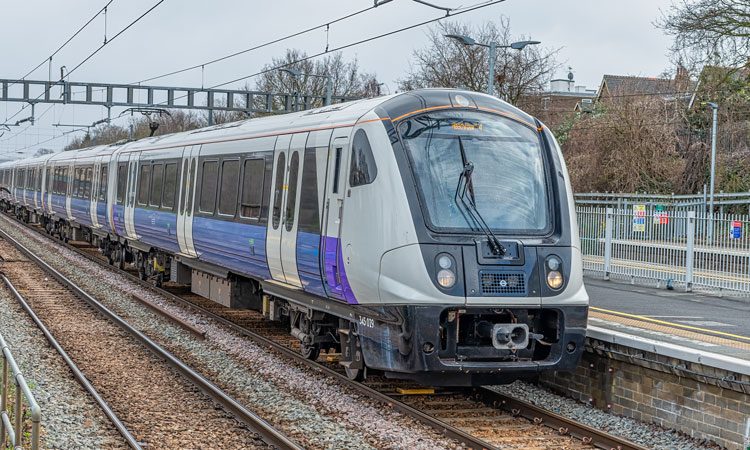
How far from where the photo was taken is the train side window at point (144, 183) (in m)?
18.8

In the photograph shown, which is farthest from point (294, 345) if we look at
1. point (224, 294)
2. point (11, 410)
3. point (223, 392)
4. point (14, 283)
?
point (14, 283)

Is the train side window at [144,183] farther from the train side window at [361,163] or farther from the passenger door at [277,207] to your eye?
the train side window at [361,163]

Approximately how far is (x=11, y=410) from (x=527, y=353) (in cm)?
466

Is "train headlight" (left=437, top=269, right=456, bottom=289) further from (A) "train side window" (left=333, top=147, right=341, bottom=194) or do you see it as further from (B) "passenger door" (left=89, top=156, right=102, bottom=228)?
(B) "passenger door" (left=89, top=156, right=102, bottom=228)

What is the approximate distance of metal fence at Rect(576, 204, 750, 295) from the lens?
17469 mm

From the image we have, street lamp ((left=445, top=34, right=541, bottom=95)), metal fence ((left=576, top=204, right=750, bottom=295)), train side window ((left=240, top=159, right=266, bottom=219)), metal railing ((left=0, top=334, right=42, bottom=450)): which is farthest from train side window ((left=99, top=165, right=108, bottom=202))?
metal railing ((left=0, top=334, right=42, bottom=450))

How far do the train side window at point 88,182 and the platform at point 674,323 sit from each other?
45.3ft

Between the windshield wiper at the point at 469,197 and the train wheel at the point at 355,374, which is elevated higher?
the windshield wiper at the point at 469,197

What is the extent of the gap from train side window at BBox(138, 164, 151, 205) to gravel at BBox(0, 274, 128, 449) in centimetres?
511

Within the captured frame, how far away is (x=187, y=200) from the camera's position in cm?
1564

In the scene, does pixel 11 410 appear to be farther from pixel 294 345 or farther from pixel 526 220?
pixel 294 345

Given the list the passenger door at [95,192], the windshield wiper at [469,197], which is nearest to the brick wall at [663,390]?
the windshield wiper at [469,197]

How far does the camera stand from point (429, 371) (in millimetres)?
8453

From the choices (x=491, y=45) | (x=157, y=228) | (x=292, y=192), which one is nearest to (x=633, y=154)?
(x=491, y=45)
